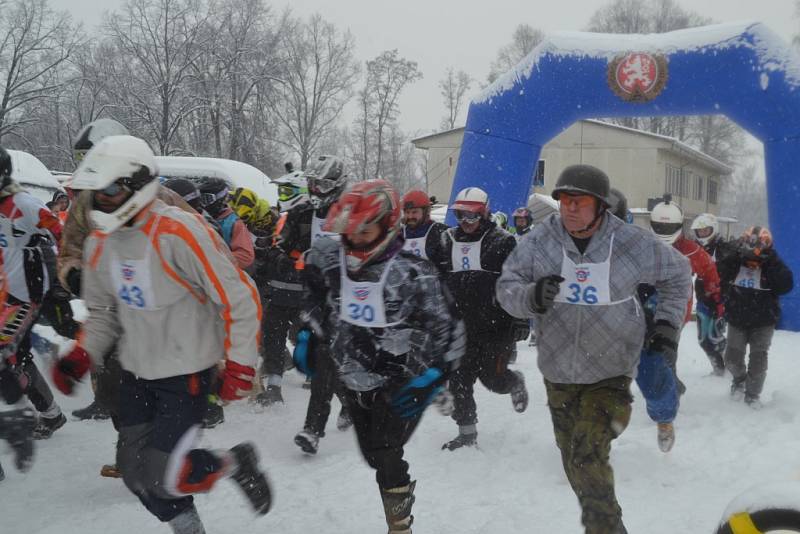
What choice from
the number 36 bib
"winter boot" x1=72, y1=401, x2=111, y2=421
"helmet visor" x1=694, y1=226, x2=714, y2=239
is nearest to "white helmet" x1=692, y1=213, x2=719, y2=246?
Result: "helmet visor" x1=694, y1=226, x2=714, y2=239

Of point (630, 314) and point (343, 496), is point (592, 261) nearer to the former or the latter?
point (630, 314)

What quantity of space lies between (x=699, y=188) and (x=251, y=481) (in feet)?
137

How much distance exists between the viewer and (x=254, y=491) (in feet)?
11.2

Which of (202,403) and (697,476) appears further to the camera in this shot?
(697,476)

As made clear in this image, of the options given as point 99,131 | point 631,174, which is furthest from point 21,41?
point 99,131

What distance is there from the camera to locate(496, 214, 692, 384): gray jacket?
355cm

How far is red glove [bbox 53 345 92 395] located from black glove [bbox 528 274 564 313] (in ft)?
7.14

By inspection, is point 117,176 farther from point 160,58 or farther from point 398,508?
point 160,58

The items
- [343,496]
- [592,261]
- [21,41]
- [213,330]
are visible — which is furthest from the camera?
[21,41]

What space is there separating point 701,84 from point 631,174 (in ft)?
79.5

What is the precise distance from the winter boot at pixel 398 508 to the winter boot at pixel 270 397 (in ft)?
10.7

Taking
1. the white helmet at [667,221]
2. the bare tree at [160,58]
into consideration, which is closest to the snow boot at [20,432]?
the white helmet at [667,221]

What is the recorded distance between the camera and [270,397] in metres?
6.64

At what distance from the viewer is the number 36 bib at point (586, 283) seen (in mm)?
3537
